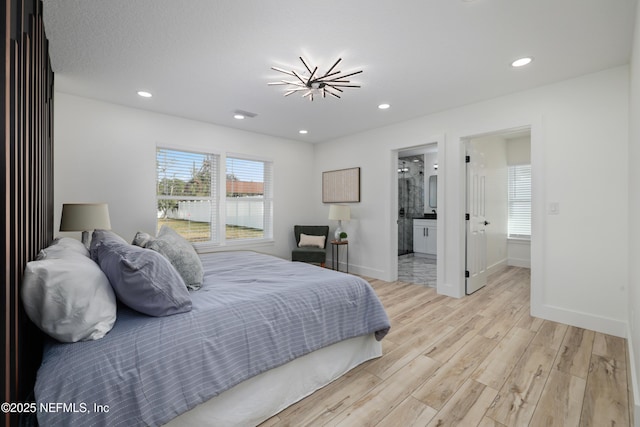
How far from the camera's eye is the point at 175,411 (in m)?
1.27

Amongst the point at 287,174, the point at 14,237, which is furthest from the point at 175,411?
the point at 287,174

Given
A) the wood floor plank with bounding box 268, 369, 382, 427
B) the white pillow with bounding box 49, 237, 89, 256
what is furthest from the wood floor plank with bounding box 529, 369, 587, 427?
the white pillow with bounding box 49, 237, 89, 256

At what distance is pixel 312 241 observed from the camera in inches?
202

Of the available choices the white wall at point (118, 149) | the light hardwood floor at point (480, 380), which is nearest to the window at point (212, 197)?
the white wall at point (118, 149)

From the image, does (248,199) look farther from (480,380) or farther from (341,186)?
(480,380)

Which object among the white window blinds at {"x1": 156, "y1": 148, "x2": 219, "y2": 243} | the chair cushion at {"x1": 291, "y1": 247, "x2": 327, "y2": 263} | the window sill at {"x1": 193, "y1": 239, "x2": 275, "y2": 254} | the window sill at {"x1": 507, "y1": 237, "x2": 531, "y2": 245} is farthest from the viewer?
the window sill at {"x1": 507, "y1": 237, "x2": 531, "y2": 245}

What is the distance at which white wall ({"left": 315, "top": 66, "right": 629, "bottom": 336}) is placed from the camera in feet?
8.86

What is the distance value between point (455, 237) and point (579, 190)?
1.36m

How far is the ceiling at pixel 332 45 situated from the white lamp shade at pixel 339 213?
75.2 inches

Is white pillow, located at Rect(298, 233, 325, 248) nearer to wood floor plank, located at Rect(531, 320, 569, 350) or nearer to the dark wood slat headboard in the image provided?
wood floor plank, located at Rect(531, 320, 569, 350)

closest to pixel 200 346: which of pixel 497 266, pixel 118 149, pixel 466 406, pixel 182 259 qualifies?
pixel 182 259

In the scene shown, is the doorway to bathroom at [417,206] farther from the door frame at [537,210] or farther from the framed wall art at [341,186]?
the door frame at [537,210]

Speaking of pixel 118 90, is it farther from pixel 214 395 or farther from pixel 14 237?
pixel 214 395

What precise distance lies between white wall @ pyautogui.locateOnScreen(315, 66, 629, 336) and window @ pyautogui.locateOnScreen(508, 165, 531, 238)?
2.69 m
